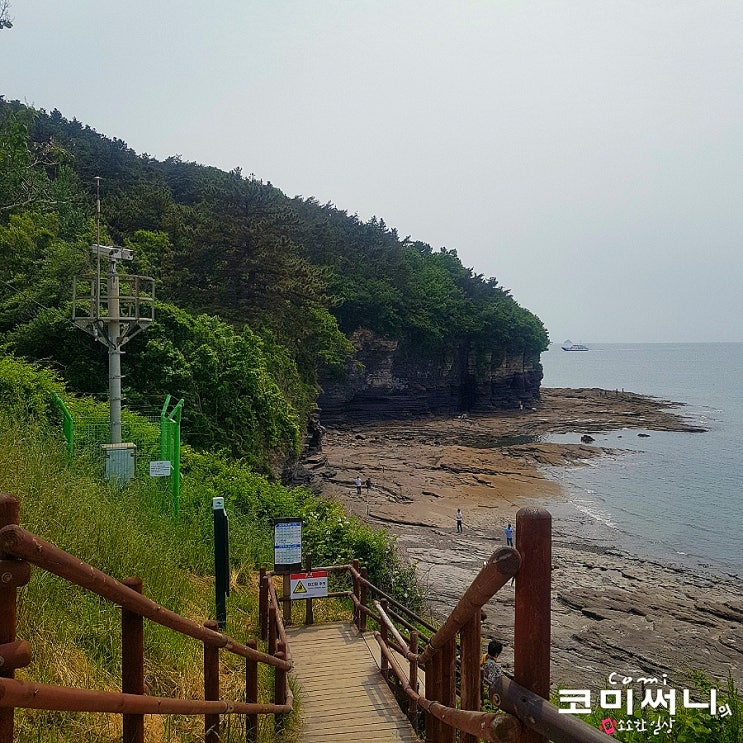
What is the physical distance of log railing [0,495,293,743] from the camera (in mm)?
1549

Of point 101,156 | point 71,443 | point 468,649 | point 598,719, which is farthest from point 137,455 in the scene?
point 101,156

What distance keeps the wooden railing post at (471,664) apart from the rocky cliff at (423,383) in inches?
2158

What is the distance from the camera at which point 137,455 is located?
10.5m

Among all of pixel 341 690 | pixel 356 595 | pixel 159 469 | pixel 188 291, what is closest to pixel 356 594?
pixel 356 595

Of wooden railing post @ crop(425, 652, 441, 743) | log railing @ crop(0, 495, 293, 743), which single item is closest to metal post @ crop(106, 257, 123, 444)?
log railing @ crop(0, 495, 293, 743)

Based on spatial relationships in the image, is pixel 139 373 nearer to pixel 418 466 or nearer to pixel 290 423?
pixel 290 423

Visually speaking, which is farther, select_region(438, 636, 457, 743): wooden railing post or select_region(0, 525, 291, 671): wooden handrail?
select_region(438, 636, 457, 743): wooden railing post

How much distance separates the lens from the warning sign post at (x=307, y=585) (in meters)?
7.93

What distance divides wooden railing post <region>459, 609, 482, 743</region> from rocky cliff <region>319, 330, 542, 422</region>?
54825mm

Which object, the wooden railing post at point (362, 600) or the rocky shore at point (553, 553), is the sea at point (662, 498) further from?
the wooden railing post at point (362, 600)

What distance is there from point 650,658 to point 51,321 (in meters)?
17.6

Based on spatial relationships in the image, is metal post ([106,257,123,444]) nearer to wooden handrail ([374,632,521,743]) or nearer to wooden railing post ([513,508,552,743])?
wooden handrail ([374,632,521,743])

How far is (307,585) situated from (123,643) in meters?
5.97

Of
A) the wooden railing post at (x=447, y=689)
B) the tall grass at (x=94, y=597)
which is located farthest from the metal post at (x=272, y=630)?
the wooden railing post at (x=447, y=689)
